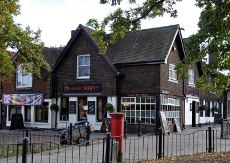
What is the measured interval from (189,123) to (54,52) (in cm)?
1306

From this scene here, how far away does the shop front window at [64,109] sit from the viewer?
3544 cm

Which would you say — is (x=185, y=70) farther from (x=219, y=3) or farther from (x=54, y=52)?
(x=54, y=52)

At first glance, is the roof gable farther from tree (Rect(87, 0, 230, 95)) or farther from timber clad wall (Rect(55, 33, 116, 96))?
tree (Rect(87, 0, 230, 95))

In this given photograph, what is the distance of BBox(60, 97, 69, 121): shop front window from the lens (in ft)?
116

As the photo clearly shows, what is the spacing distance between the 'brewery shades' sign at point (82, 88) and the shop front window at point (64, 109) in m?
0.78

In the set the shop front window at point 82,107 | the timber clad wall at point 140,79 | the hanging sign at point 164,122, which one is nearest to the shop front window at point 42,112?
the shop front window at point 82,107

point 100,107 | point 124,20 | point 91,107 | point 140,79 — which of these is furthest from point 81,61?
point 124,20

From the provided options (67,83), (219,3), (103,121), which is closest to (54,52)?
(67,83)

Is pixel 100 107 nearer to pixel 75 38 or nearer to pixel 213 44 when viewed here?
pixel 75 38

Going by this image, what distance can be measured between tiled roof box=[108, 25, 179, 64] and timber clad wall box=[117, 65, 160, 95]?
58 centimetres

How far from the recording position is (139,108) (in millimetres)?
32250

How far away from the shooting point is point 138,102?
106ft

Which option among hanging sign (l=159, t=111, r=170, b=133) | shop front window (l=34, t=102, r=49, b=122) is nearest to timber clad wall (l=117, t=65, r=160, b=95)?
hanging sign (l=159, t=111, r=170, b=133)

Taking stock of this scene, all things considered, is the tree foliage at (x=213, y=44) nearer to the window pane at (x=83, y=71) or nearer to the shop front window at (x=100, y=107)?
the shop front window at (x=100, y=107)
